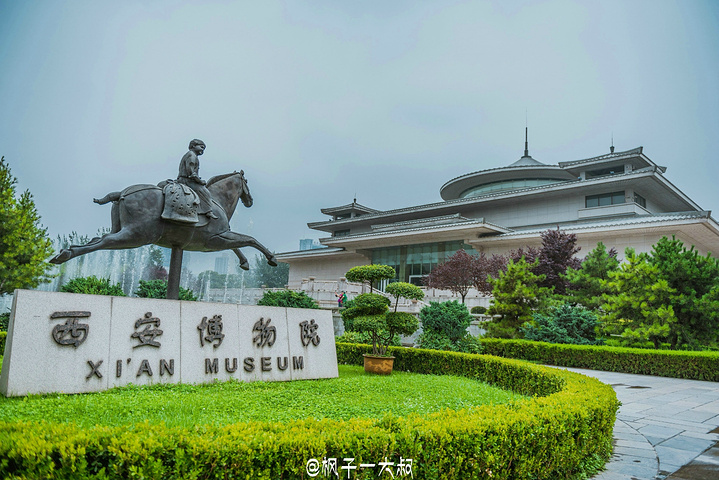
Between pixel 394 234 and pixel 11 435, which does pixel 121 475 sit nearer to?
pixel 11 435

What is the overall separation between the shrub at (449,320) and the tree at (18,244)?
494 inches

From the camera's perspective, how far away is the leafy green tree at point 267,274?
60.2m

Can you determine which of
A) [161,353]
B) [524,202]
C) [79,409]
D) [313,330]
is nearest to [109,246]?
[161,353]

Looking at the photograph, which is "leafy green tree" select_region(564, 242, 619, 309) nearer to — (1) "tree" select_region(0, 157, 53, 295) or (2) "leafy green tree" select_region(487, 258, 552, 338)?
(2) "leafy green tree" select_region(487, 258, 552, 338)

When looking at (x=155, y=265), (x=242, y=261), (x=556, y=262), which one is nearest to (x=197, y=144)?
(x=242, y=261)

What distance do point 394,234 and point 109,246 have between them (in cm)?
2709

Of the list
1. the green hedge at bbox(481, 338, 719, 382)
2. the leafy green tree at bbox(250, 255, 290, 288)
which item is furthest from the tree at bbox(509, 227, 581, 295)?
the leafy green tree at bbox(250, 255, 290, 288)

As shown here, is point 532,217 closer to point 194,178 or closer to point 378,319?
point 378,319

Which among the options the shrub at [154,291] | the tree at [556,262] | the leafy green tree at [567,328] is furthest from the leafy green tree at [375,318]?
the tree at [556,262]

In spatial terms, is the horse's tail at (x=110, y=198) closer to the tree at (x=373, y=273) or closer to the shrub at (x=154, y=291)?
the tree at (x=373, y=273)

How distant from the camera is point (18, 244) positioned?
1547 centimetres

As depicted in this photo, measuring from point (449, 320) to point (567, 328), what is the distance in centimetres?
495

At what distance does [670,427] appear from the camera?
615cm

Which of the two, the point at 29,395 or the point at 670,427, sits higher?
the point at 29,395
